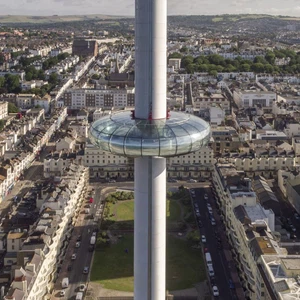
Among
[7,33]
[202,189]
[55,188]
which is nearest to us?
[55,188]

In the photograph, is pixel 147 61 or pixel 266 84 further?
pixel 266 84

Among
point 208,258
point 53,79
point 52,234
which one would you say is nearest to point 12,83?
point 53,79

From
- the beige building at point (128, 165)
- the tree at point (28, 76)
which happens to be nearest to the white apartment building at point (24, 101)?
the tree at point (28, 76)

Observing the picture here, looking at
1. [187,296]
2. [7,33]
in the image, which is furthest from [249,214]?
[7,33]

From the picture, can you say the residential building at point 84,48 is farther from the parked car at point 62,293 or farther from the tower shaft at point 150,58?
the tower shaft at point 150,58

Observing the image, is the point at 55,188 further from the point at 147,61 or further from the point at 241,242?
the point at 147,61

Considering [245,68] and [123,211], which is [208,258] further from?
[245,68]

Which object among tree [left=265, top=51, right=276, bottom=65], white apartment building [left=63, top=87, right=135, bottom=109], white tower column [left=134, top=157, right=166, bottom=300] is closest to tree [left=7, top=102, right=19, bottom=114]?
white apartment building [left=63, top=87, right=135, bottom=109]

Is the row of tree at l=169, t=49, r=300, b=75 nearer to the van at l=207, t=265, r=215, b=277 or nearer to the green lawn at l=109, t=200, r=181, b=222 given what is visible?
the green lawn at l=109, t=200, r=181, b=222
